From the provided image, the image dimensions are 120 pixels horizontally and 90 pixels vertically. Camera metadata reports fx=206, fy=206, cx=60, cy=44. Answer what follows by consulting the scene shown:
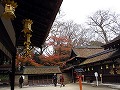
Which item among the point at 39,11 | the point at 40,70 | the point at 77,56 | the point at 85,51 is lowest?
the point at 40,70

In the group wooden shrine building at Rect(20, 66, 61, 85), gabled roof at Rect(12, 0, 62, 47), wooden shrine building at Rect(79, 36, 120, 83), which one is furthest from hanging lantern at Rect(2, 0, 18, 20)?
wooden shrine building at Rect(20, 66, 61, 85)

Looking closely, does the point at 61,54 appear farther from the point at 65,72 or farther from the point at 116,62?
the point at 116,62

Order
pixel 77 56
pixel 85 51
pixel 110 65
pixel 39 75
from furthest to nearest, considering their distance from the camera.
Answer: pixel 85 51 < pixel 77 56 < pixel 39 75 < pixel 110 65

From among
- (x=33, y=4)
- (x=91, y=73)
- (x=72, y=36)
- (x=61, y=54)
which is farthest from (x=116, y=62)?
(x=72, y=36)

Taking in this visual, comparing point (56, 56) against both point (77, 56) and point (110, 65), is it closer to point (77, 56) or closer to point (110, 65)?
point (77, 56)

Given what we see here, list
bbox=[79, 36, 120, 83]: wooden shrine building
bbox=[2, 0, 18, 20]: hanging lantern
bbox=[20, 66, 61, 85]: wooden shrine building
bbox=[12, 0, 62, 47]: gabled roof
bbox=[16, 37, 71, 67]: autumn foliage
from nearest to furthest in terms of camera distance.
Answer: bbox=[2, 0, 18, 20]: hanging lantern < bbox=[12, 0, 62, 47]: gabled roof < bbox=[79, 36, 120, 83]: wooden shrine building < bbox=[20, 66, 61, 85]: wooden shrine building < bbox=[16, 37, 71, 67]: autumn foliage

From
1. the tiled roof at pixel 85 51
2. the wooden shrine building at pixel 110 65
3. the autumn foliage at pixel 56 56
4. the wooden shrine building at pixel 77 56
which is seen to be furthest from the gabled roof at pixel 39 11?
the autumn foliage at pixel 56 56

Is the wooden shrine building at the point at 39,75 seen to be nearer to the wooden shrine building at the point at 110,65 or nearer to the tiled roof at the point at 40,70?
the tiled roof at the point at 40,70

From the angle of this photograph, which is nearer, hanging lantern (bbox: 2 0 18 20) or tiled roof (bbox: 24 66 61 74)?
hanging lantern (bbox: 2 0 18 20)

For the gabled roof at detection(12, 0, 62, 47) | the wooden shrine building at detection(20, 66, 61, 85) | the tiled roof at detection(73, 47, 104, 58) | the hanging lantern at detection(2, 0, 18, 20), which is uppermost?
the tiled roof at detection(73, 47, 104, 58)

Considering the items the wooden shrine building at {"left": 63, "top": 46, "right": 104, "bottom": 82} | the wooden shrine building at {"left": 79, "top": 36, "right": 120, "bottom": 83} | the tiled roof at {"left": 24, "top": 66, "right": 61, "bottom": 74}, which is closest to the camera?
the wooden shrine building at {"left": 79, "top": 36, "right": 120, "bottom": 83}

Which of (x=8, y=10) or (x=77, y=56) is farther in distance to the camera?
(x=77, y=56)

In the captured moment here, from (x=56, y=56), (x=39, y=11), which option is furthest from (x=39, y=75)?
(x=39, y=11)

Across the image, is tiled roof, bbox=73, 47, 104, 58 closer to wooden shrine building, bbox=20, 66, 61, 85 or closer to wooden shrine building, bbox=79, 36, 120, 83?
wooden shrine building, bbox=20, 66, 61, 85
